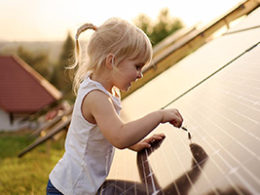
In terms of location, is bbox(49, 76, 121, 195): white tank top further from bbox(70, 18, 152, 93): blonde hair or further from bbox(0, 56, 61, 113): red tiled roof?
bbox(0, 56, 61, 113): red tiled roof

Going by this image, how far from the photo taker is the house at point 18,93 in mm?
19453

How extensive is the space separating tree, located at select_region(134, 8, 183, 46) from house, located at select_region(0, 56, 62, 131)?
294 inches

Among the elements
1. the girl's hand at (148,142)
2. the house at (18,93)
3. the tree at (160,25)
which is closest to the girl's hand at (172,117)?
the girl's hand at (148,142)

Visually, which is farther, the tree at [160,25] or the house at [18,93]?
the tree at [160,25]

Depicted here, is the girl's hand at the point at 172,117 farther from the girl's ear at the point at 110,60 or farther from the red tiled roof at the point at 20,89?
the red tiled roof at the point at 20,89

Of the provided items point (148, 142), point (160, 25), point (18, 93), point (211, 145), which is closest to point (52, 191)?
point (148, 142)

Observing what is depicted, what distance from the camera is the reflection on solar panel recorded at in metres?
0.89

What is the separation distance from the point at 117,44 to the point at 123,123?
393mm

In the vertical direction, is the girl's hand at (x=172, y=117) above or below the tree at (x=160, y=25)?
above

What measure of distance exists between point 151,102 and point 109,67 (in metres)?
0.87

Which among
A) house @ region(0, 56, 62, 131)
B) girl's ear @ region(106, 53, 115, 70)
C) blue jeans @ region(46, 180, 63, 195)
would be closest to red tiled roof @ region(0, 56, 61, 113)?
house @ region(0, 56, 62, 131)

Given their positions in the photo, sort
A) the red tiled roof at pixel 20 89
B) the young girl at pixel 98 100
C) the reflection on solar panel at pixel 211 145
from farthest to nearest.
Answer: the red tiled roof at pixel 20 89
the young girl at pixel 98 100
the reflection on solar panel at pixel 211 145

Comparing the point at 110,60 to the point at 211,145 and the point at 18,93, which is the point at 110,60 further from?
the point at 18,93

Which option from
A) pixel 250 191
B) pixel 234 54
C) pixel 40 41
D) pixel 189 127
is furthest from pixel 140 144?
pixel 40 41
